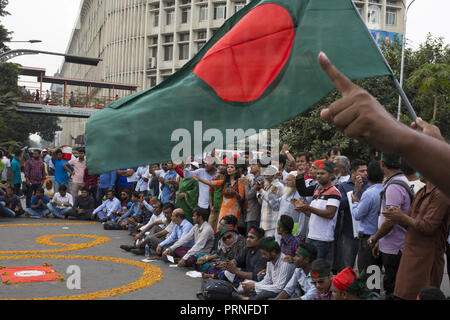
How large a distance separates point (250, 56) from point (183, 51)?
4525 cm

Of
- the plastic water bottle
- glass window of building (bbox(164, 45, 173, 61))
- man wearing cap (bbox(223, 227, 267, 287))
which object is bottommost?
the plastic water bottle

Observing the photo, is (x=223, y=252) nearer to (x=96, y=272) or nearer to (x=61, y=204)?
(x=96, y=272)

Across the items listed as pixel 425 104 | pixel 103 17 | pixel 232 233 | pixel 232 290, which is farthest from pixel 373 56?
pixel 103 17

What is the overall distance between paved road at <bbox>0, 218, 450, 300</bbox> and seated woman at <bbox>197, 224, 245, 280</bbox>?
269mm

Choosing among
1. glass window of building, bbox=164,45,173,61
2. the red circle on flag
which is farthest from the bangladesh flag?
glass window of building, bbox=164,45,173,61

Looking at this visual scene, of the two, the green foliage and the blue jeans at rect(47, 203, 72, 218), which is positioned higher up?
the green foliage

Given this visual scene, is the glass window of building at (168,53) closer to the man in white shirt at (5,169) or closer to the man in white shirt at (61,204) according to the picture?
the man in white shirt at (5,169)

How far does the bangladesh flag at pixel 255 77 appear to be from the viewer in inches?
136

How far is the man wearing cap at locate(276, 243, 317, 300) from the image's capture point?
5281mm

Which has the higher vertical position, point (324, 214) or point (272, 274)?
point (324, 214)

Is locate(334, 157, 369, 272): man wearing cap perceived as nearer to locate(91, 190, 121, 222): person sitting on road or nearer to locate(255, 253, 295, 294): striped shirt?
locate(255, 253, 295, 294): striped shirt

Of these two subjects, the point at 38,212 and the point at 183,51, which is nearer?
the point at 38,212

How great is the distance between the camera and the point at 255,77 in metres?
3.71

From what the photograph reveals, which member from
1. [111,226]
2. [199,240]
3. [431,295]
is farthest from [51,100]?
[431,295]
